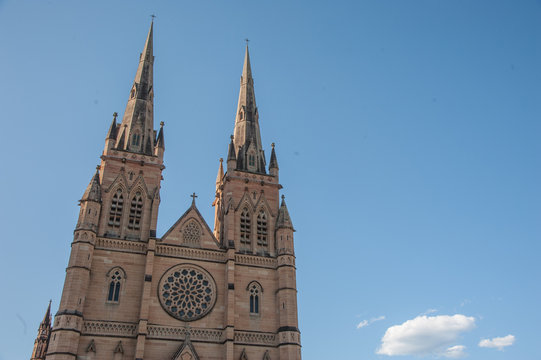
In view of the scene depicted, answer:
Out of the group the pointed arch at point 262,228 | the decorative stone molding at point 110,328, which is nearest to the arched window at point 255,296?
the pointed arch at point 262,228

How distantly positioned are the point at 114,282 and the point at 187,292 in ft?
17.8

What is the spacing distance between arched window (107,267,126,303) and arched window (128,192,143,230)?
3916mm

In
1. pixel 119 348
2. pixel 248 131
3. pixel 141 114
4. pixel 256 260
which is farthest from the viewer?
pixel 248 131

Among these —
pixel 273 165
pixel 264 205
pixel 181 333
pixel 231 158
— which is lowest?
pixel 181 333

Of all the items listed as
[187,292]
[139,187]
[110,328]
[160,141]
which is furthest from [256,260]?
[160,141]

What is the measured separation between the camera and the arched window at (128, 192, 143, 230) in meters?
39.4

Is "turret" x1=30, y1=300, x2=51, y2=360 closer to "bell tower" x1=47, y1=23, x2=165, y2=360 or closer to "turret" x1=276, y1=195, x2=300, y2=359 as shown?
"bell tower" x1=47, y1=23, x2=165, y2=360

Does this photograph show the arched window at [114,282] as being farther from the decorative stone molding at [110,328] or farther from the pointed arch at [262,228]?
the pointed arch at [262,228]

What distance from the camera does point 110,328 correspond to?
34.6 metres

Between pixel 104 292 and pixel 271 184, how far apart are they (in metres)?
17.3

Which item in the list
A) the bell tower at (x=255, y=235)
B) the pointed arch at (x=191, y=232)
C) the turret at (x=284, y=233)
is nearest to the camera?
the bell tower at (x=255, y=235)

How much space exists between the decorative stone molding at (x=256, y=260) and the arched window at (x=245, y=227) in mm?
1652

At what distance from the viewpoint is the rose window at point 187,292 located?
121 ft

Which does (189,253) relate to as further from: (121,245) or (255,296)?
(255,296)
